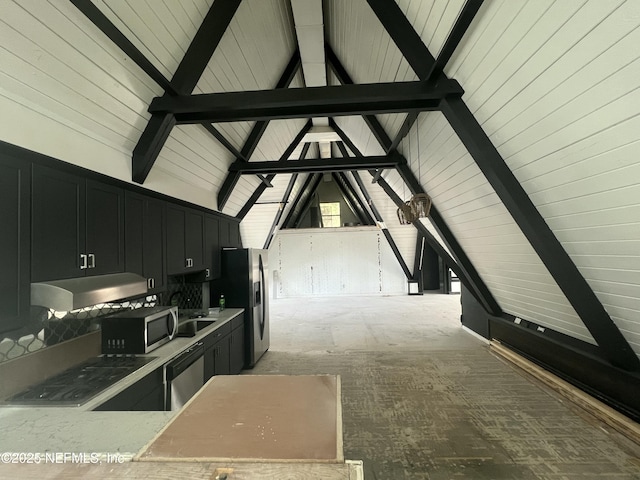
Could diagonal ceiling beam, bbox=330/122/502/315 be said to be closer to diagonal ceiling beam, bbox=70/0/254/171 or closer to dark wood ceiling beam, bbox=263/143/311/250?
dark wood ceiling beam, bbox=263/143/311/250

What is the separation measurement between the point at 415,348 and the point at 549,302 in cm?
210

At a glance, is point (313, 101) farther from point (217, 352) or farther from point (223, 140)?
point (217, 352)

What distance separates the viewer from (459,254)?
14.5ft

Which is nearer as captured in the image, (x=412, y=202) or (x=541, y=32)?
(x=541, y=32)

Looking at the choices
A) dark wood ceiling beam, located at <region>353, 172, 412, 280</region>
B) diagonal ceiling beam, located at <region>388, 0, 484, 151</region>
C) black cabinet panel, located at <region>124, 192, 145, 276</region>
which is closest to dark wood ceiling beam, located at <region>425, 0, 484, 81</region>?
diagonal ceiling beam, located at <region>388, 0, 484, 151</region>

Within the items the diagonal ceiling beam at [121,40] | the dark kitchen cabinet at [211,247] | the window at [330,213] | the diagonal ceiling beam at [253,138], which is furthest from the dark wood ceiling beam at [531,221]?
the window at [330,213]

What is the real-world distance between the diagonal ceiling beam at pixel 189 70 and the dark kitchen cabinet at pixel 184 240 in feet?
1.95

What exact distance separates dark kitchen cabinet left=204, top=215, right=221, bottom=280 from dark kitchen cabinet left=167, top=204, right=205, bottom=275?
12 cm

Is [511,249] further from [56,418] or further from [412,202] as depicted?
[56,418]

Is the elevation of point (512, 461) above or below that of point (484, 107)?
below

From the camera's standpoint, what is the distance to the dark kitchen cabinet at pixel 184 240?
296cm

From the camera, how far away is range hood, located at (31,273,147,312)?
1.55 metres

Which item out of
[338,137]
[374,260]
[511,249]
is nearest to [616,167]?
[511,249]

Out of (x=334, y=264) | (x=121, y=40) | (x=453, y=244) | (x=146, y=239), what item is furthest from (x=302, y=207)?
(x=121, y=40)
